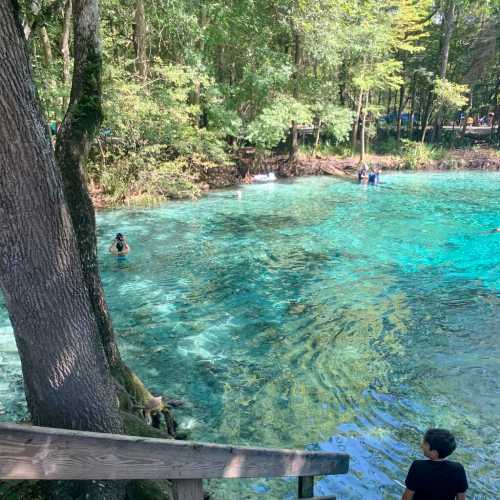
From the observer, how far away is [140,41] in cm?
2506

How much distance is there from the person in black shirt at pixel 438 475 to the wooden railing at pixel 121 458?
1360 mm

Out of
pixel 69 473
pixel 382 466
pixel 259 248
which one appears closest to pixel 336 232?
pixel 259 248

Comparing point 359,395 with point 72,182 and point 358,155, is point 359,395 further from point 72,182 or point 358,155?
point 358,155

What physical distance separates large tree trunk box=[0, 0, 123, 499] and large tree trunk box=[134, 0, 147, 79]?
23.5 metres

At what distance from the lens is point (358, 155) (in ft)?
141

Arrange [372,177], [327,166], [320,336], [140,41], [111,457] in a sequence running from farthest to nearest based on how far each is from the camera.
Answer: [327,166] → [372,177] → [140,41] → [320,336] → [111,457]

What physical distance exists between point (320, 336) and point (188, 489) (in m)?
7.98

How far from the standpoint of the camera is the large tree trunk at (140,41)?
943 inches

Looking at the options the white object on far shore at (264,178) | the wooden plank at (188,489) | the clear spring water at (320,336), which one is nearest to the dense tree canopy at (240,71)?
the white object on far shore at (264,178)

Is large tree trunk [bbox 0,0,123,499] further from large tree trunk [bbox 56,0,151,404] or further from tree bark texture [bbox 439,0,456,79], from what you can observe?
tree bark texture [bbox 439,0,456,79]

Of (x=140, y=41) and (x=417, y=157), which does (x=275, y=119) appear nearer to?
(x=140, y=41)

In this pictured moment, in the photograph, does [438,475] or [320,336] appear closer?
[438,475]

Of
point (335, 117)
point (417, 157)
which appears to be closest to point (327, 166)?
point (335, 117)

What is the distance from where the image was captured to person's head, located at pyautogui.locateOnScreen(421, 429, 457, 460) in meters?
3.75
